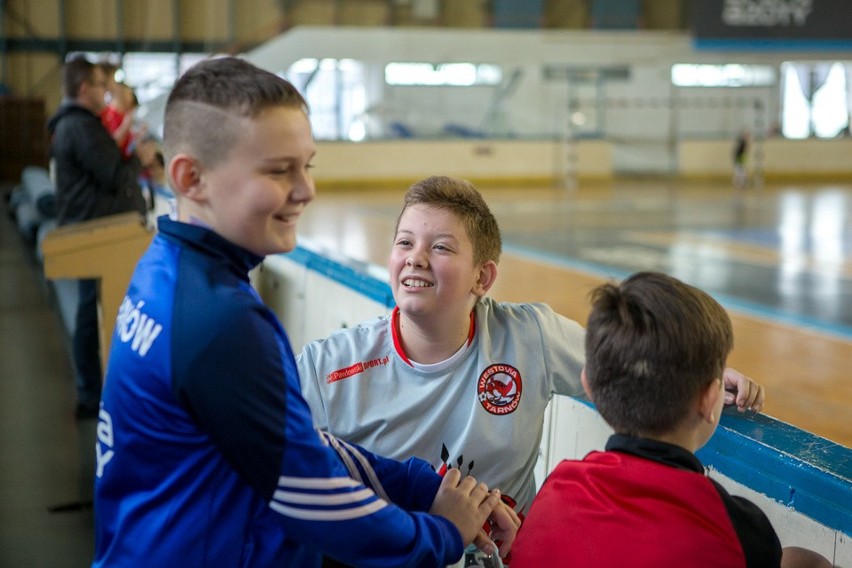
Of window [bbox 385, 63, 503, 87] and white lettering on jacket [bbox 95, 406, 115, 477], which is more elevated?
window [bbox 385, 63, 503, 87]

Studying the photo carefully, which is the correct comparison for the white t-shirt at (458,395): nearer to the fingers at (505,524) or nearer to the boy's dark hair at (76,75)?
the fingers at (505,524)

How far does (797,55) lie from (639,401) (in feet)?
88.6

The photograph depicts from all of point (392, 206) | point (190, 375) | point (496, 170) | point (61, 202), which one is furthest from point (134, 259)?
point (496, 170)

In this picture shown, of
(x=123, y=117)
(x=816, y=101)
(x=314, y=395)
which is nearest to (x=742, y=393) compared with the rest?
(x=314, y=395)

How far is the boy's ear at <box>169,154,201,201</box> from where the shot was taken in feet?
4.61

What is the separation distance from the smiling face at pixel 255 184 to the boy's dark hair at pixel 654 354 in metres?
0.51

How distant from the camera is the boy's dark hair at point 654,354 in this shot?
1.42 meters

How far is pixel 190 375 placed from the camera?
1308 millimetres

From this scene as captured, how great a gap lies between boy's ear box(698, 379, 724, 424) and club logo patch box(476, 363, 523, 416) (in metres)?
0.77

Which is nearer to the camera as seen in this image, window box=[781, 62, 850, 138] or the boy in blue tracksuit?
the boy in blue tracksuit

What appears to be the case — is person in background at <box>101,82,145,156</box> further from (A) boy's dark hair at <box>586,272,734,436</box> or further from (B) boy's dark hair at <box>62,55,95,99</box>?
(A) boy's dark hair at <box>586,272,734,436</box>

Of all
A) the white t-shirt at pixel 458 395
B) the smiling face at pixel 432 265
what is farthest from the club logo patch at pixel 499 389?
the smiling face at pixel 432 265

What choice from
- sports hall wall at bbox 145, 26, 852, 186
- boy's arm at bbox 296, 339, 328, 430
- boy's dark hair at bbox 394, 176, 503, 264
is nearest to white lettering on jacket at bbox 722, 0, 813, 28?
sports hall wall at bbox 145, 26, 852, 186

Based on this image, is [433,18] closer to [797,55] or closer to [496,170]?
[496,170]
